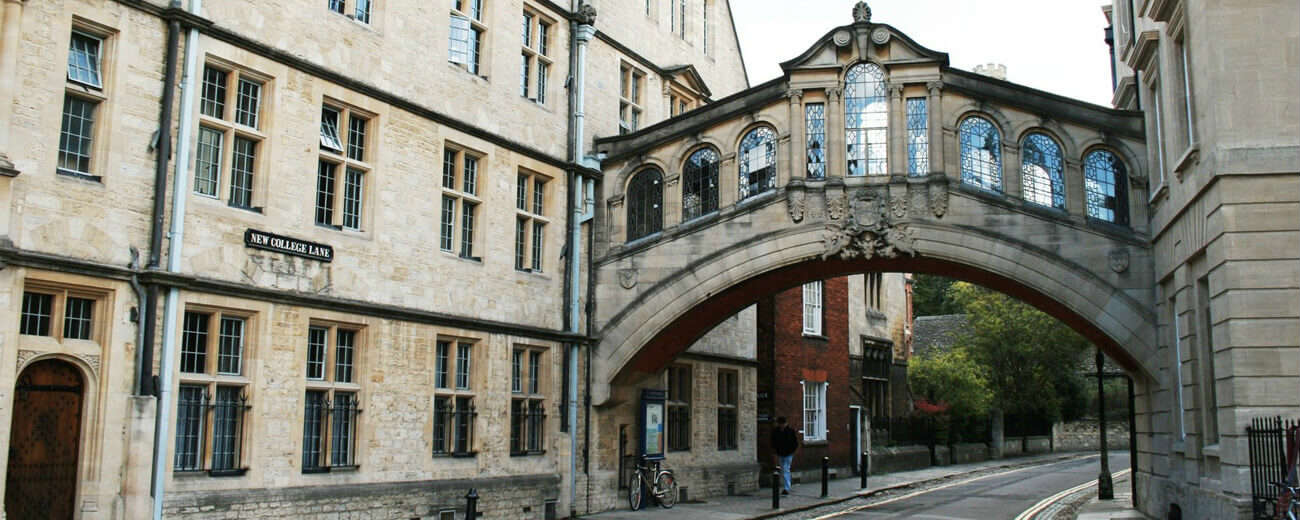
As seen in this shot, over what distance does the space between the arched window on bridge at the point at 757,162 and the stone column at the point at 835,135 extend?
1027mm

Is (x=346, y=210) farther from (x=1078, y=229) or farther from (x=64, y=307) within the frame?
(x=1078, y=229)

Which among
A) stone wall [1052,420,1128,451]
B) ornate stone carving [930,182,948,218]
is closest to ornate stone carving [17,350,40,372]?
ornate stone carving [930,182,948,218]

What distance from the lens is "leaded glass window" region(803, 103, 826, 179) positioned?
20.3 meters

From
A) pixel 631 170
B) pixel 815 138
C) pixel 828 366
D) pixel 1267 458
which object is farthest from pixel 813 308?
pixel 1267 458

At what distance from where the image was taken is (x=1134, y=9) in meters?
19.0

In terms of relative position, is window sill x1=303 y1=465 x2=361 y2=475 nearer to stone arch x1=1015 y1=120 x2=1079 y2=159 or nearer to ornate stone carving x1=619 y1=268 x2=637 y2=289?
ornate stone carving x1=619 y1=268 x2=637 y2=289

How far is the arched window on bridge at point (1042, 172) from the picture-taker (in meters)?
19.3

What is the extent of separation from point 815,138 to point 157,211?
37.0 ft

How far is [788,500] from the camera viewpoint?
24562mm

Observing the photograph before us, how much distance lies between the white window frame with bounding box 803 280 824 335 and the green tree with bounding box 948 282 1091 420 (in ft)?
60.4

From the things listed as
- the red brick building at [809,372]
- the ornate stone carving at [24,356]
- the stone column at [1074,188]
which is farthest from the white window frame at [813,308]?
the ornate stone carving at [24,356]

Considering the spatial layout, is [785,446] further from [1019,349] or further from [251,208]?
[1019,349]

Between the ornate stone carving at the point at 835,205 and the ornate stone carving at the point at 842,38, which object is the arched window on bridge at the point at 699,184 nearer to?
the ornate stone carving at the point at 835,205

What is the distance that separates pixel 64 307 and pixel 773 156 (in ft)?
39.5
